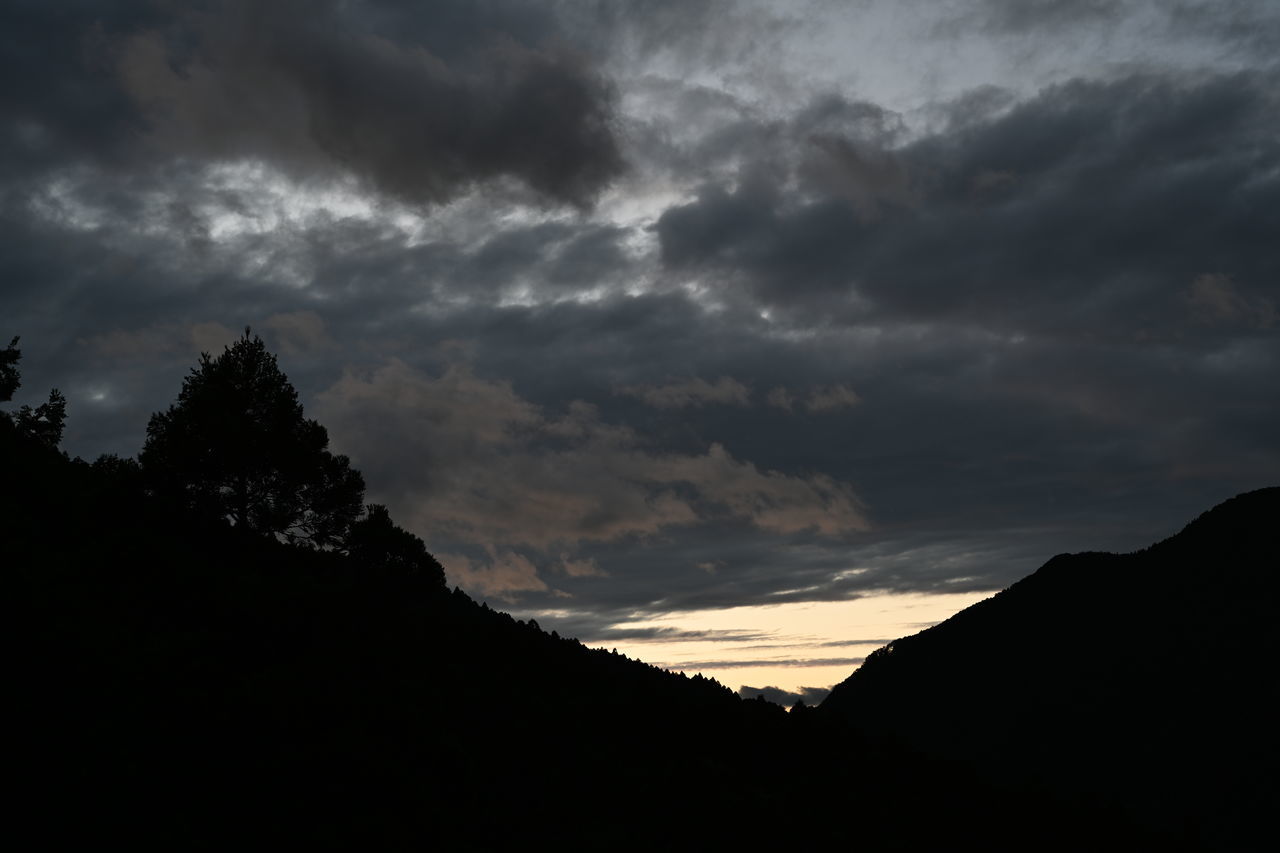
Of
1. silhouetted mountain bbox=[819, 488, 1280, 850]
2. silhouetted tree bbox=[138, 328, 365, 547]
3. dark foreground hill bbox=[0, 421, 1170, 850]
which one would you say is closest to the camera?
dark foreground hill bbox=[0, 421, 1170, 850]

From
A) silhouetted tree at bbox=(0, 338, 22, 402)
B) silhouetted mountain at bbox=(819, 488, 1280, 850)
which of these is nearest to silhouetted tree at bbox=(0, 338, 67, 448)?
silhouetted tree at bbox=(0, 338, 22, 402)

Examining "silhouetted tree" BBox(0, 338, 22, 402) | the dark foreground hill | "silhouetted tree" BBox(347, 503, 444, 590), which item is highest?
"silhouetted tree" BBox(0, 338, 22, 402)

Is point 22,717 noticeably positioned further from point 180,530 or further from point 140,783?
point 180,530

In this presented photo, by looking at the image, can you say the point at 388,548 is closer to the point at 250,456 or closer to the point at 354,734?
the point at 250,456

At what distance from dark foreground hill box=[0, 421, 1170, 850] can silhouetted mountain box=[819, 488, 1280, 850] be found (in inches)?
2623

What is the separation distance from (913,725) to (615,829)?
152376 mm

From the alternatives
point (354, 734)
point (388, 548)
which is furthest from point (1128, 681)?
point (354, 734)

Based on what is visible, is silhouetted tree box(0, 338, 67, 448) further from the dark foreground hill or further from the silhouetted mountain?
the silhouetted mountain

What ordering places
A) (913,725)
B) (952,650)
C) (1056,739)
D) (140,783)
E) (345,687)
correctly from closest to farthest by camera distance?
(140,783) → (345,687) → (1056,739) → (913,725) → (952,650)

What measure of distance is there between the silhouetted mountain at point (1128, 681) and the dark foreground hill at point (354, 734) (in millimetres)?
66624

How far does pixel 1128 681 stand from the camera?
5704 inches

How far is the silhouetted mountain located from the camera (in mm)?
117125

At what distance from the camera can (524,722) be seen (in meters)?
31.3

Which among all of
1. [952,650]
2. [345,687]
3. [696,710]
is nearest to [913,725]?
[952,650]
